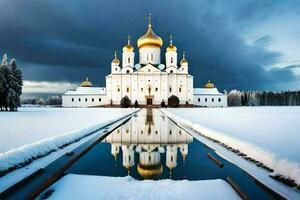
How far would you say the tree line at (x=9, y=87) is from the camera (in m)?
37.6

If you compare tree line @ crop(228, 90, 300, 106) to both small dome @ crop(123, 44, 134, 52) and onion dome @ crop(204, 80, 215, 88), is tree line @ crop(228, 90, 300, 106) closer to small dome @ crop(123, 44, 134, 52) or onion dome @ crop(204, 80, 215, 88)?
onion dome @ crop(204, 80, 215, 88)

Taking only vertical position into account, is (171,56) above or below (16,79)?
above

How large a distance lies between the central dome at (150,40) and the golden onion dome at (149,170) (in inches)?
2645

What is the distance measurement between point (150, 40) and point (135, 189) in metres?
69.1

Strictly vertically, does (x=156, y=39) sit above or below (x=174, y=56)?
above

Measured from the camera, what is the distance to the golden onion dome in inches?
218

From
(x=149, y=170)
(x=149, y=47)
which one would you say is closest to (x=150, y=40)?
(x=149, y=47)

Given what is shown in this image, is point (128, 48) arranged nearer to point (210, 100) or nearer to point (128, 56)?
point (128, 56)

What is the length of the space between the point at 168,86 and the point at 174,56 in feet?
30.1

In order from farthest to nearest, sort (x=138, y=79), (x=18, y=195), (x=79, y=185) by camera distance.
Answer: (x=138, y=79)
(x=79, y=185)
(x=18, y=195)

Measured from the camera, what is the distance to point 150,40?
71000 millimetres

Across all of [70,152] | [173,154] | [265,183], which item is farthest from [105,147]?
[265,183]

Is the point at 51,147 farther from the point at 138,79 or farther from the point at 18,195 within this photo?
the point at 138,79

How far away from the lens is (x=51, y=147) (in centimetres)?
833
